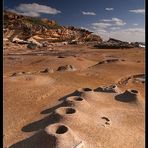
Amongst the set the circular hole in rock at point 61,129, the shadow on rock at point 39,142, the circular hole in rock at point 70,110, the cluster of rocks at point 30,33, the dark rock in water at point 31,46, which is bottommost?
the shadow on rock at point 39,142

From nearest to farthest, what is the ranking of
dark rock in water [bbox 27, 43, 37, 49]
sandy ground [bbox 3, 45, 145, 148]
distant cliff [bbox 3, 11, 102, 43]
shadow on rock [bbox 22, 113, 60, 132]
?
1. sandy ground [bbox 3, 45, 145, 148]
2. shadow on rock [bbox 22, 113, 60, 132]
3. dark rock in water [bbox 27, 43, 37, 49]
4. distant cliff [bbox 3, 11, 102, 43]

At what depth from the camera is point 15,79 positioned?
23.2 metres

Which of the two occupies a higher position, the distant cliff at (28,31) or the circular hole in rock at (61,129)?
the distant cliff at (28,31)

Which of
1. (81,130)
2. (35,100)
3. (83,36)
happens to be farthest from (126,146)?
(83,36)

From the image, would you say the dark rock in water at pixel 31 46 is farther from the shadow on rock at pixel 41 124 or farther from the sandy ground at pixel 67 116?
the shadow on rock at pixel 41 124

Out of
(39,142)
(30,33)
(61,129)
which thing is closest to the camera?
(39,142)

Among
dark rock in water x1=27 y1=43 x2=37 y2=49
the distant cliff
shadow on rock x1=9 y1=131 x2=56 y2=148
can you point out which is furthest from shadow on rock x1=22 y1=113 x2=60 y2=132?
the distant cliff

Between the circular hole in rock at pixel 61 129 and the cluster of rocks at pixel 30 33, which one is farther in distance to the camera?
the cluster of rocks at pixel 30 33

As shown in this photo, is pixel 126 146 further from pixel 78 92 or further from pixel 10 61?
pixel 10 61

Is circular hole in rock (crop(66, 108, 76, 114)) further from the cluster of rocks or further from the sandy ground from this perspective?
the cluster of rocks

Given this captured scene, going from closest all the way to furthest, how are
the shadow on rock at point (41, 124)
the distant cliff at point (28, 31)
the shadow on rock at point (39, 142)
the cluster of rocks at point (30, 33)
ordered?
the shadow on rock at point (39, 142) → the shadow on rock at point (41, 124) → the cluster of rocks at point (30, 33) → the distant cliff at point (28, 31)

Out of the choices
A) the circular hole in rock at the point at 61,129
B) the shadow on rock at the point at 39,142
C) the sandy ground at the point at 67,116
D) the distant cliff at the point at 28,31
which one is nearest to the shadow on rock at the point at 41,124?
the sandy ground at the point at 67,116

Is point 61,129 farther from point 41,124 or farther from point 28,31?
point 28,31

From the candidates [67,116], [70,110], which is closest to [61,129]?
[67,116]
